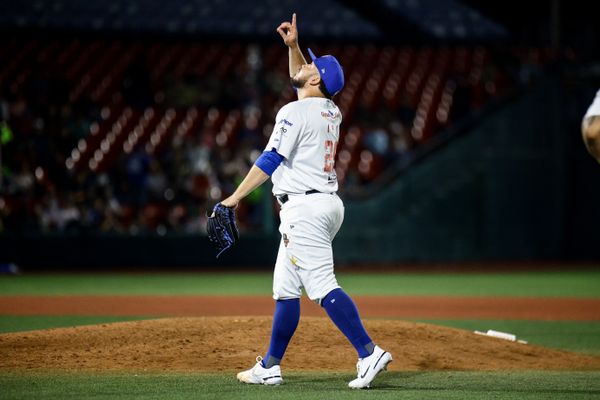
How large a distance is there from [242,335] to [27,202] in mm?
10436

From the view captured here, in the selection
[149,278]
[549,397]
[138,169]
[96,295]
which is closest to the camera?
[549,397]

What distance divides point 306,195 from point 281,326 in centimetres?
79

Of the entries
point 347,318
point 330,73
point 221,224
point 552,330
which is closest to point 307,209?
point 221,224

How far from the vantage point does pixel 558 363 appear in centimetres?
683

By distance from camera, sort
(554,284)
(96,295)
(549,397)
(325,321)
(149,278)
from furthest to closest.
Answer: (149,278) → (554,284) → (96,295) → (325,321) → (549,397)

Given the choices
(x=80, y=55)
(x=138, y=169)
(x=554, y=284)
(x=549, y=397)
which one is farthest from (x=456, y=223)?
(x=549, y=397)

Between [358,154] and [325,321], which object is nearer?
[325,321]

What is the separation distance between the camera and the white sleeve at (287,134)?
17.9ft

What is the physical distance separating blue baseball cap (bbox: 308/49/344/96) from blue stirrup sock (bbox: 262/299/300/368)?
129 cm

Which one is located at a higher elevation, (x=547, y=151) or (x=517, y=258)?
(x=547, y=151)

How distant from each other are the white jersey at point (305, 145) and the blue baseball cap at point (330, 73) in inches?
4.1

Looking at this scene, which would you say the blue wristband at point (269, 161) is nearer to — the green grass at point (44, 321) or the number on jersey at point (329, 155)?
the number on jersey at point (329, 155)

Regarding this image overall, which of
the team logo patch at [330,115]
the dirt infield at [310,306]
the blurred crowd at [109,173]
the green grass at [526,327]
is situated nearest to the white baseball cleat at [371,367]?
the team logo patch at [330,115]

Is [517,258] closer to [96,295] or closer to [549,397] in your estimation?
[96,295]
